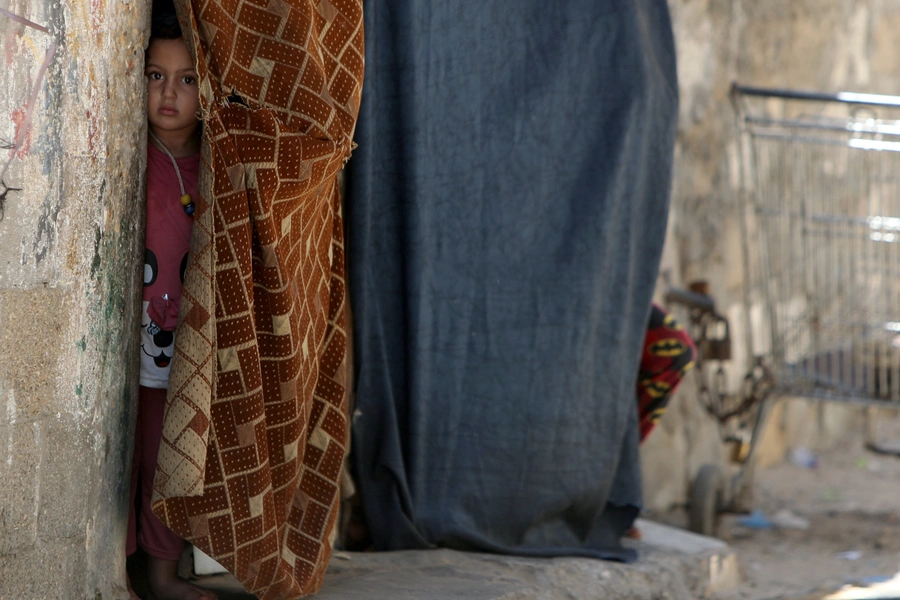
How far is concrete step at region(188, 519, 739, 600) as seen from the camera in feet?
7.65

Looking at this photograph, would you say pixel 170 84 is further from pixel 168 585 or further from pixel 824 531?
pixel 824 531

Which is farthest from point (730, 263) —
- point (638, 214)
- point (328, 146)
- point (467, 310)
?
point (328, 146)

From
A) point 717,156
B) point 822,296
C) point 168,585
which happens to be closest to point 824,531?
point 822,296

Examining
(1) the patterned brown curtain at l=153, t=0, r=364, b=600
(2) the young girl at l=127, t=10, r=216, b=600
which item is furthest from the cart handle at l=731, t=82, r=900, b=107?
(2) the young girl at l=127, t=10, r=216, b=600

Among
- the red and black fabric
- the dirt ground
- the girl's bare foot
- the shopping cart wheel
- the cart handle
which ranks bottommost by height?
the dirt ground

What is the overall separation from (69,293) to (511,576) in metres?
1.29

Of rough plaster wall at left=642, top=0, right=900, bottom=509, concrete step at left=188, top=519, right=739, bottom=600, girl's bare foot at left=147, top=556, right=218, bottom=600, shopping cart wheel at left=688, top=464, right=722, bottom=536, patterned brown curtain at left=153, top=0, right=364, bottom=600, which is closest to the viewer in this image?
patterned brown curtain at left=153, top=0, right=364, bottom=600

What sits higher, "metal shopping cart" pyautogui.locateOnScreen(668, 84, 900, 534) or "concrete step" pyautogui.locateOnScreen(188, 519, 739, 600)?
"metal shopping cart" pyautogui.locateOnScreen(668, 84, 900, 534)

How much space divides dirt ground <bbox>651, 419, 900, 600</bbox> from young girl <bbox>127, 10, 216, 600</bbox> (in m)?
1.95

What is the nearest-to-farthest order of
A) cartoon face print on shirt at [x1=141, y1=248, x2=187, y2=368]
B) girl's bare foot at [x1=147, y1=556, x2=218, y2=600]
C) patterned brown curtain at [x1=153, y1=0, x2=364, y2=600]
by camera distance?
patterned brown curtain at [x1=153, y1=0, x2=364, y2=600] < cartoon face print on shirt at [x1=141, y1=248, x2=187, y2=368] < girl's bare foot at [x1=147, y1=556, x2=218, y2=600]

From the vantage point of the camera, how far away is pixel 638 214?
9.29ft

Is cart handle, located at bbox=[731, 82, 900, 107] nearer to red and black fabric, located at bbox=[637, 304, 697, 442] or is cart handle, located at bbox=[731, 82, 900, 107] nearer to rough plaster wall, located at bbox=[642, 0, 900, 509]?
rough plaster wall, located at bbox=[642, 0, 900, 509]

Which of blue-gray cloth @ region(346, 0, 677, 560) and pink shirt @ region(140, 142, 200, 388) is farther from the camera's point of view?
blue-gray cloth @ region(346, 0, 677, 560)

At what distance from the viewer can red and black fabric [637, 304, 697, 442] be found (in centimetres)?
307
